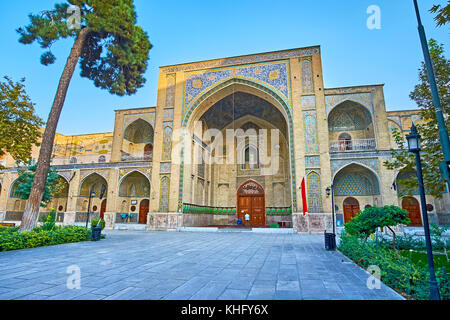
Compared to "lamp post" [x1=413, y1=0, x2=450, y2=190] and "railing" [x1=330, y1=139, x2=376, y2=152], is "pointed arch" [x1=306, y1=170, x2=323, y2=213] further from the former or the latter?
"lamp post" [x1=413, y1=0, x2=450, y2=190]

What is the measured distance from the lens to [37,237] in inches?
274

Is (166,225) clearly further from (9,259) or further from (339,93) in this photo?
(339,93)

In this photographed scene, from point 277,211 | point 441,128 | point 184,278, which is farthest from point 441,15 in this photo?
point 277,211

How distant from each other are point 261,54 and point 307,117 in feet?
17.3

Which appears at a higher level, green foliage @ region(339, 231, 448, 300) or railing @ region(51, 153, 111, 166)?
railing @ region(51, 153, 111, 166)

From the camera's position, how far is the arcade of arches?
565 inches

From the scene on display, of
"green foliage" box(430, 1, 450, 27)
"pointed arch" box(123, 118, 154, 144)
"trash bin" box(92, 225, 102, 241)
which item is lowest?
"trash bin" box(92, 225, 102, 241)

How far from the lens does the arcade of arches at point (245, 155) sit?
14359mm

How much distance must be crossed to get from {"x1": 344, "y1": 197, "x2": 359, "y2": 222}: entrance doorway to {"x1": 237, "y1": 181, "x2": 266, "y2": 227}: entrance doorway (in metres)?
6.09

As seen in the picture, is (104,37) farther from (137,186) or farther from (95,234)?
(137,186)

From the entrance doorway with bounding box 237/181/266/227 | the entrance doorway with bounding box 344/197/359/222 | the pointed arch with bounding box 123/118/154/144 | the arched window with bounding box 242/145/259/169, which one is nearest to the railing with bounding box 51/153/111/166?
the pointed arch with bounding box 123/118/154/144

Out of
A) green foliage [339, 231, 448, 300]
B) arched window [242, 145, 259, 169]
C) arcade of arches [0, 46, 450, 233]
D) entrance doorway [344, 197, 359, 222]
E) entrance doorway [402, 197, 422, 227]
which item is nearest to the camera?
green foliage [339, 231, 448, 300]

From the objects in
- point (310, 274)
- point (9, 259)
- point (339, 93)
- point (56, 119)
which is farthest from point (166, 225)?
point (339, 93)

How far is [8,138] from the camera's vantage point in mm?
9867
